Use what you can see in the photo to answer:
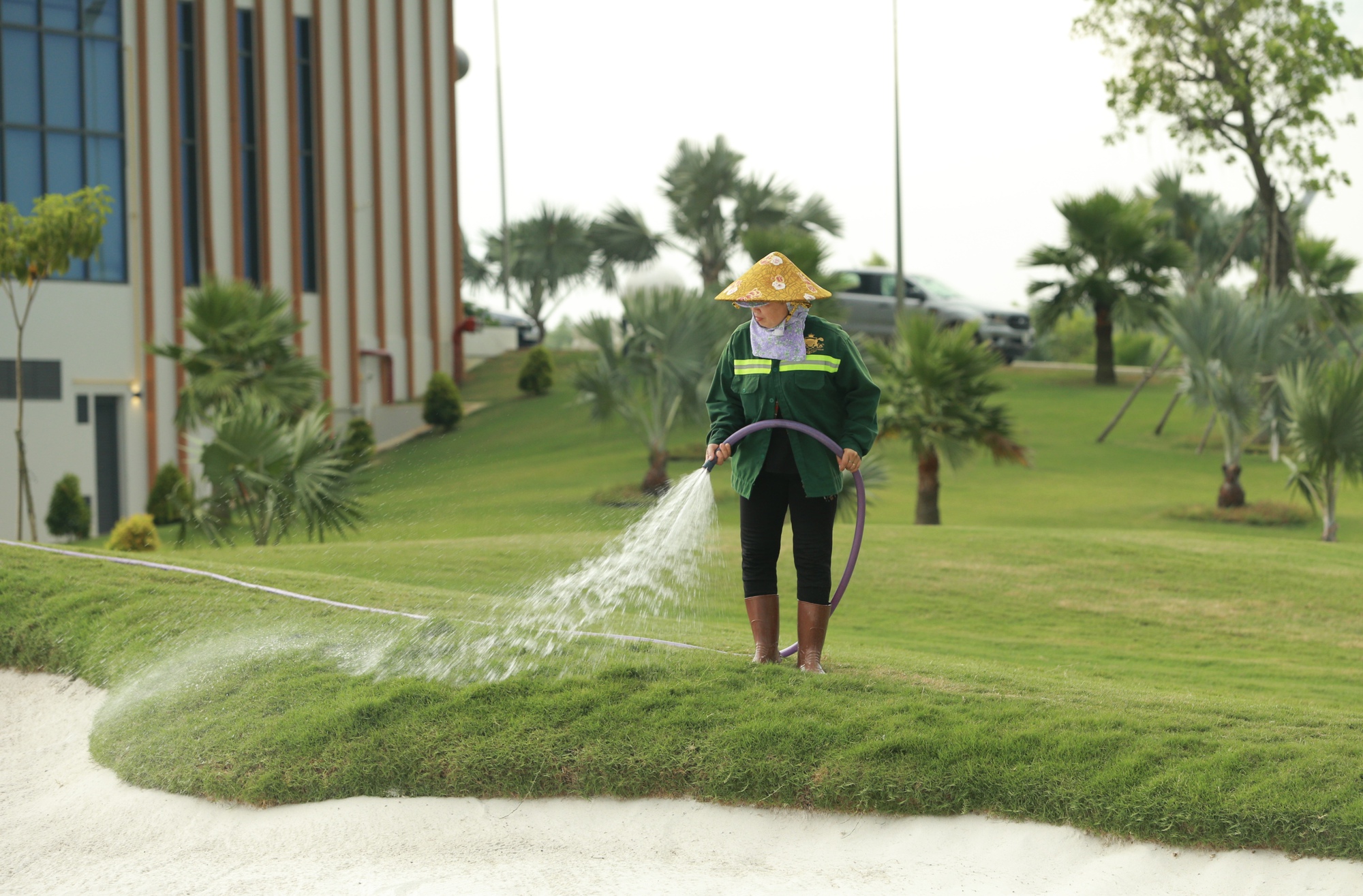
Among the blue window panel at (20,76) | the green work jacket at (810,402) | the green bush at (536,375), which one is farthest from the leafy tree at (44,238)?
the green bush at (536,375)

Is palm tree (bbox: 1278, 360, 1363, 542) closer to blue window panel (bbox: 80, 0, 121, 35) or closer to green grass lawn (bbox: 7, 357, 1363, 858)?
green grass lawn (bbox: 7, 357, 1363, 858)

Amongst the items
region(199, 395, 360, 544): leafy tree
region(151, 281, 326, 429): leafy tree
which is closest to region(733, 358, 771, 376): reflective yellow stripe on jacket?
region(199, 395, 360, 544): leafy tree

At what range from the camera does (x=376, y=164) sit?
32.9 meters

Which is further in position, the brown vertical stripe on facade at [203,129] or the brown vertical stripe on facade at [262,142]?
the brown vertical stripe on facade at [262,142]

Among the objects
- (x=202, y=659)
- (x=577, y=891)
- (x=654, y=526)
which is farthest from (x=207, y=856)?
(x=654, y=526)

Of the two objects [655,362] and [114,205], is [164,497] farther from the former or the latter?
[655,362]

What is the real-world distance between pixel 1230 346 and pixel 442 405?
2013cm

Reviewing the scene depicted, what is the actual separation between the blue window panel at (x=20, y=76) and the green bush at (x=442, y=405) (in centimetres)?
1088

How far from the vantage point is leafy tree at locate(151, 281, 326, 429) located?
691 inches

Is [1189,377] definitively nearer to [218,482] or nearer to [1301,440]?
[1301,440]

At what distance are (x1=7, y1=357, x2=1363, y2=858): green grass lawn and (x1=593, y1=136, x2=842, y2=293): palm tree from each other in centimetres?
1985

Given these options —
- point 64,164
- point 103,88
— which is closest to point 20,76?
point 103,88

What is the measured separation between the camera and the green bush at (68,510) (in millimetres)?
22906

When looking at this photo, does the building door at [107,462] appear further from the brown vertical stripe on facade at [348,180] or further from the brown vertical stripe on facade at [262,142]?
Answer: the brown vertical stripe on facade at [348,180]
